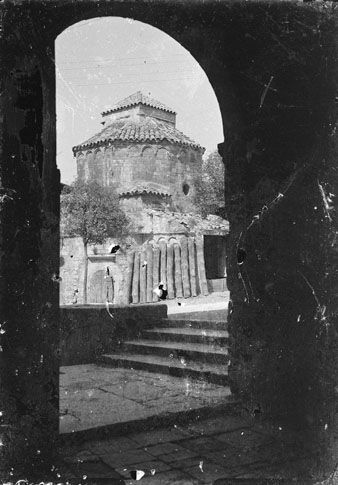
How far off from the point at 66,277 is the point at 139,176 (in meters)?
14.0

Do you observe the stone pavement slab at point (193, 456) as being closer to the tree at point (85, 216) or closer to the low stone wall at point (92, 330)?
→ the low stone wall at point (92, 330)

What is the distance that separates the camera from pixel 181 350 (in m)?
6.62

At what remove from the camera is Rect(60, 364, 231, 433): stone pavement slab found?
4.80 m

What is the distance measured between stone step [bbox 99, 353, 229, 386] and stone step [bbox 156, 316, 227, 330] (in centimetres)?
76

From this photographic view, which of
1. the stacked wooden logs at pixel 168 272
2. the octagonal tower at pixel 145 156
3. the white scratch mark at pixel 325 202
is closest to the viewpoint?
the white scratch mark at pixel 325 202

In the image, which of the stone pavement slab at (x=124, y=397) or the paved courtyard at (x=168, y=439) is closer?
the paved courtyard at (x=168, y=439)

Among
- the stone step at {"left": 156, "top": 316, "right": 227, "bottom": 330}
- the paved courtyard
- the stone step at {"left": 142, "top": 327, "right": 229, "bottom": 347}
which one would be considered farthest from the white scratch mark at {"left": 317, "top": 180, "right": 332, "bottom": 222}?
the stone step at {"left": 156, "top": 316, "right": 227, "bottom": 330}

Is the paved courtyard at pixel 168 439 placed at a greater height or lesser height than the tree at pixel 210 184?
lesser

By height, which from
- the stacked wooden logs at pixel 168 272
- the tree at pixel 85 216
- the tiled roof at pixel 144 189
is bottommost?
the stacked wooden logs at pixel 168 272

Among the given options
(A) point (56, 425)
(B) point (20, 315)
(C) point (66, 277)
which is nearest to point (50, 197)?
(B) point (20, 315)

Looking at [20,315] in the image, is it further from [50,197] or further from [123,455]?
[123,455]

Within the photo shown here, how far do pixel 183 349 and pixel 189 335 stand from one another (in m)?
0.45

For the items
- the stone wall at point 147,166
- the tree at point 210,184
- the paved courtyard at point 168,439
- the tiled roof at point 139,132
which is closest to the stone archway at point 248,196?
the paved courtyard at point 168,439

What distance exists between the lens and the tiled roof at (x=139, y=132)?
895 inches
